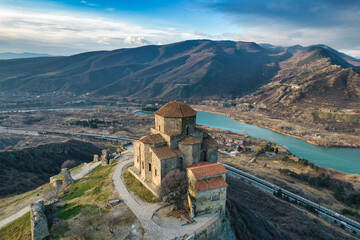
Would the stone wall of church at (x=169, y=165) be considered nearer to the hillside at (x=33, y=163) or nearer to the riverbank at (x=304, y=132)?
the hillside at (x=33, y=163)

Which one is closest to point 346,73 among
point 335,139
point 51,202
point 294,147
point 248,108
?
point 248,108

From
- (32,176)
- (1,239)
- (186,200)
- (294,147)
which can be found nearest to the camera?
(1,239)

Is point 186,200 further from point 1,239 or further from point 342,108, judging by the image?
point 342,108

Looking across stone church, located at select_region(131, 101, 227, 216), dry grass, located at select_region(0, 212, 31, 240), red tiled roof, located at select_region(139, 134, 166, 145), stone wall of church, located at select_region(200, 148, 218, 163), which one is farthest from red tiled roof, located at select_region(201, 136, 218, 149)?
dry grass, located at select_region(0, 212, 31, 240)

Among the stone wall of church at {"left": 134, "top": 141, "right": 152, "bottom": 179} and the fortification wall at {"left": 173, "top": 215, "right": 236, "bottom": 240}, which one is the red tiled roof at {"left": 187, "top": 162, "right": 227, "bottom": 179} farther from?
the stone wall of church at {"left": 134, "top": 141, "right": 152, "bottom": 179}

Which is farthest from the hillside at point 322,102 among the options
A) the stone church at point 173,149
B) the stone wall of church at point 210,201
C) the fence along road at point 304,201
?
the stone wall of church at point 210,201

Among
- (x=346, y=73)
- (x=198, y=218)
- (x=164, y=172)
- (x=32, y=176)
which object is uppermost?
(x=346, y=73)

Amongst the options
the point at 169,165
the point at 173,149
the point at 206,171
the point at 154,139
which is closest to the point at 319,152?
the point at 173,149
